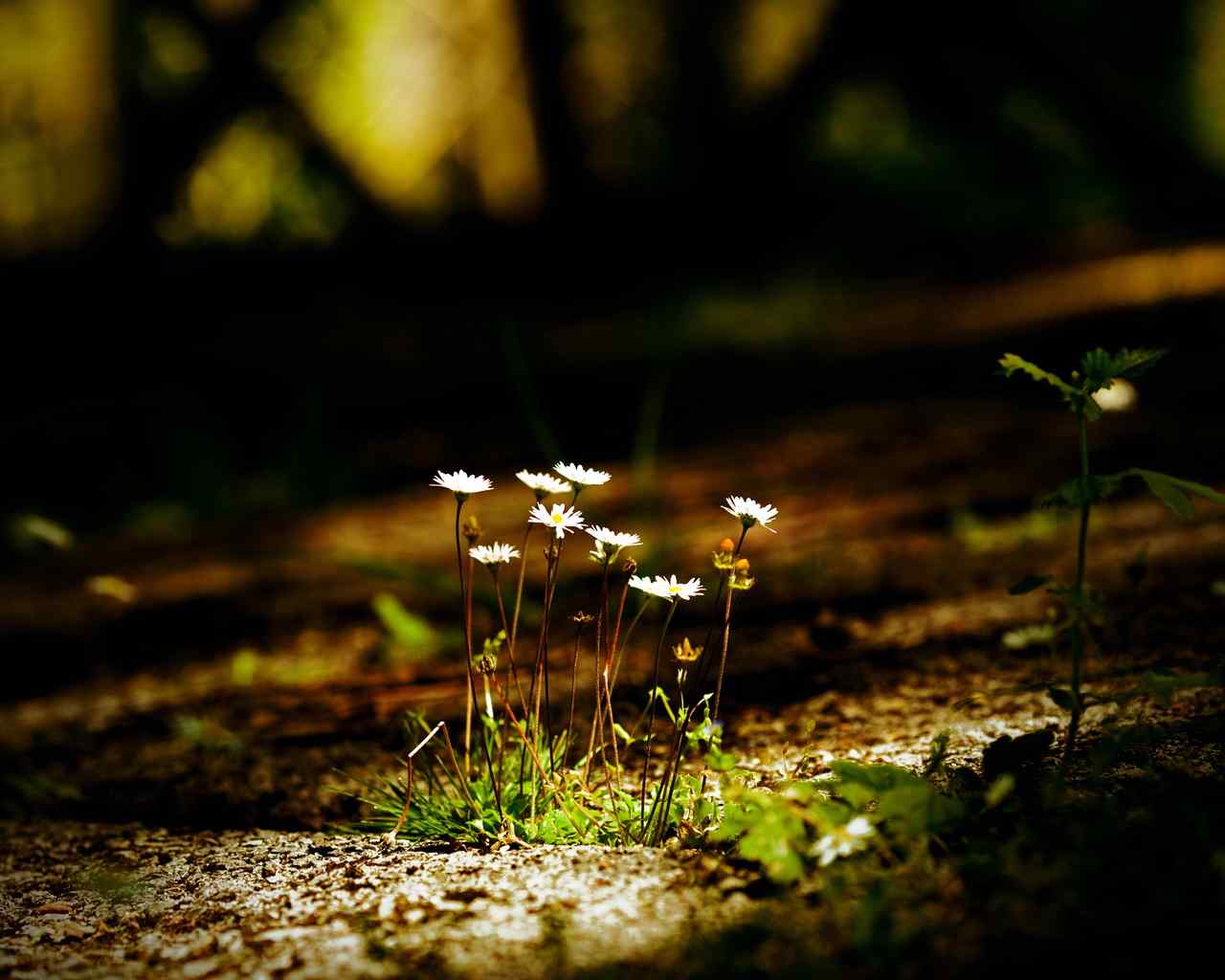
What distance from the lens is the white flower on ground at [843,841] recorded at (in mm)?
1141

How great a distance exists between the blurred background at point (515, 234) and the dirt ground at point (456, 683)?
669 mm

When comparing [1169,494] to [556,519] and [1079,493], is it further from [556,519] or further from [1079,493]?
[556,519]

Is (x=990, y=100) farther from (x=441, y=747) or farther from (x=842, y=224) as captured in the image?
(x=441, y=747)

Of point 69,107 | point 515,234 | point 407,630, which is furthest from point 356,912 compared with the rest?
point 515,234

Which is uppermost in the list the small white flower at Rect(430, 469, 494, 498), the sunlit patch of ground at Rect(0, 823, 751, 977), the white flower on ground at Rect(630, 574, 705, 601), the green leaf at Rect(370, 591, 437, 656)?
the small white flower at Rect(430, 469, 494, 498)

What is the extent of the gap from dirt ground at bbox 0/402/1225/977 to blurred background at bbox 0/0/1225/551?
2.20 feet

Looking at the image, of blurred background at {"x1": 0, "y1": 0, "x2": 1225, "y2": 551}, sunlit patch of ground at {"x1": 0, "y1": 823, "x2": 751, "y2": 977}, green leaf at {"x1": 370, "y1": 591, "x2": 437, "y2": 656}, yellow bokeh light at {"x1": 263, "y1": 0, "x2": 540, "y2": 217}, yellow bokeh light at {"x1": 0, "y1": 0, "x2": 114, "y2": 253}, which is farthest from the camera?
yellow bokeh light at {"x1": 263, "y1": 0, "x2": 540, "y2": 217}

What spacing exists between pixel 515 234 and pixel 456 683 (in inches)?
206

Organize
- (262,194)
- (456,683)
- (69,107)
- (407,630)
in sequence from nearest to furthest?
1. (456,683)
2. (407,630)
3. (69,107)
4. (262,194)

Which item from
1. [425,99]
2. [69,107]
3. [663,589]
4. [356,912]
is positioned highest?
[425,99]

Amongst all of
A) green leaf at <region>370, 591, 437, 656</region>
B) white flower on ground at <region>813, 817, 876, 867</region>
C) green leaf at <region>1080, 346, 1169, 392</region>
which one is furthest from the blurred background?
white flower on ground at <region>813, 817, 876, 867</region>

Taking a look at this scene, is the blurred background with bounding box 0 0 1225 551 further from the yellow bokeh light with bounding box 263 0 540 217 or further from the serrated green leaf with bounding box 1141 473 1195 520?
the serrated green leaf with bounding box 1141 473 1195 520

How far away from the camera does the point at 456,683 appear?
2215 millimetres

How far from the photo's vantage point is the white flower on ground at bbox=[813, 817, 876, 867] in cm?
114
